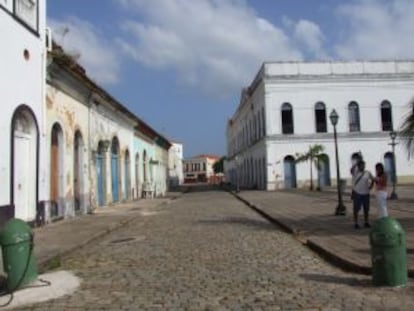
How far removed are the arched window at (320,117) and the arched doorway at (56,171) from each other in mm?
33312

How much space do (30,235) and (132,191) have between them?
28.9 metres

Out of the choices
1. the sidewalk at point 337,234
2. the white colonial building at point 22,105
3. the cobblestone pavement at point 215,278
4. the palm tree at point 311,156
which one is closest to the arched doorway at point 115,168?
the sidewalk at point 337,234

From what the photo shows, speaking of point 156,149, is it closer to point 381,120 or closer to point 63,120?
point 381,120

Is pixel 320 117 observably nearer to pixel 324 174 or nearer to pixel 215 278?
pixel 324 174

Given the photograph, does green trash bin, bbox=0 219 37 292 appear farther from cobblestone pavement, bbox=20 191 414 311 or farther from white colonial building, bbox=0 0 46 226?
white colonial building, bbox=0 0 46 226

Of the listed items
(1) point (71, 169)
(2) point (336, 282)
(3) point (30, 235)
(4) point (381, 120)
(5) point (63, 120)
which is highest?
(4) point (381, 120)

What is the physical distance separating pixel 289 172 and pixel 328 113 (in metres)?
5.89

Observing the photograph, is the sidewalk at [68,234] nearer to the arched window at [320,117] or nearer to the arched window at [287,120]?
the arched window at [287,120]

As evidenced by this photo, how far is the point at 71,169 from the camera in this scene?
2117 cm

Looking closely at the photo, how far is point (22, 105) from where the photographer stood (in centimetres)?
1562

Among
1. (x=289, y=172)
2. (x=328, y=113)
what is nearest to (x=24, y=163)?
(x=289, y=172)

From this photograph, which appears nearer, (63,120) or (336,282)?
(336,282)

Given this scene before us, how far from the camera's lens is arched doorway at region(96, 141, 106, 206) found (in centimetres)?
2661

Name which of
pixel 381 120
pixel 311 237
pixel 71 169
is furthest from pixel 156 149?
pixel 311 237
